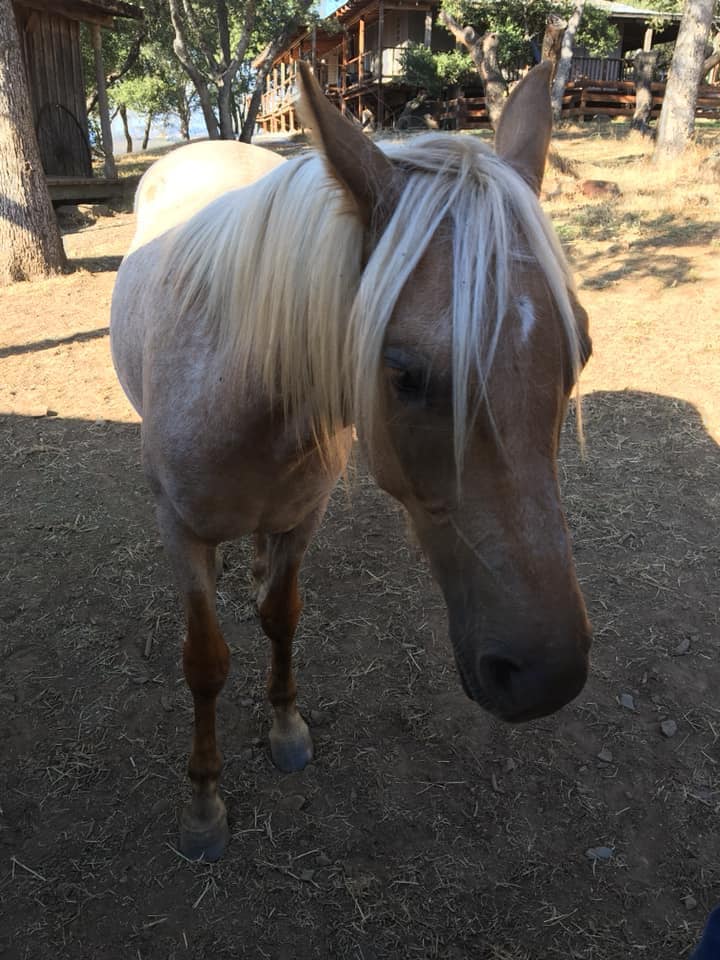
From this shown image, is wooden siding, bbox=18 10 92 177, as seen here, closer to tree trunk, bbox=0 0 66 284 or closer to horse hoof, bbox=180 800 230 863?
tree trunk, bbox=0 0 66 284

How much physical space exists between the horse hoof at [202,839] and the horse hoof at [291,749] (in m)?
0.31

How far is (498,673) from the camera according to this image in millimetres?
1104

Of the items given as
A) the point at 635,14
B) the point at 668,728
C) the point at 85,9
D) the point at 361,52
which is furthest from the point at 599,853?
the point at 635,14

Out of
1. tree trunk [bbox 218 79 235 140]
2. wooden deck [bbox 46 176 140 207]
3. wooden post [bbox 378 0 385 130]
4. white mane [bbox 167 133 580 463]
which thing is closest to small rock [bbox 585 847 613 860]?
white mane [bbox 167 133 580 463]

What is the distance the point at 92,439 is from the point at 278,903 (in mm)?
3292

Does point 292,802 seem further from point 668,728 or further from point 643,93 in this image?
point 643,93

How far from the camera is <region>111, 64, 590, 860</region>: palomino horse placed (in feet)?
3.45

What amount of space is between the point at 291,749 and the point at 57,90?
14428 mm

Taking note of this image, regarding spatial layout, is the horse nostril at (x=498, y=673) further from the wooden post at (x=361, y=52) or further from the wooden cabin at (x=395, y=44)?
the wooden post at (x=361, y=52)

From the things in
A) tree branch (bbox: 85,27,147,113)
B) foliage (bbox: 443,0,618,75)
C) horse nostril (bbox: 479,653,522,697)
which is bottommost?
horse nostril (bbox: 479,653,522,697)

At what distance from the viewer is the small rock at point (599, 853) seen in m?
1.99

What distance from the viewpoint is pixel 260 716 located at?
2465 millimetres

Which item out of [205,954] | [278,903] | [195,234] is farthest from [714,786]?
[195,234]

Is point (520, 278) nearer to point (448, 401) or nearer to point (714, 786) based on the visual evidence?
point (448, 401)
